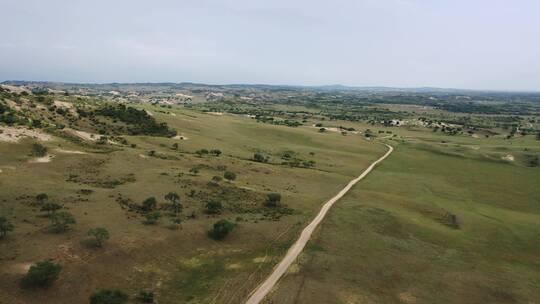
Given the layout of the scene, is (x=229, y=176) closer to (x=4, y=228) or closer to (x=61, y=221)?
(x=61, y=221)

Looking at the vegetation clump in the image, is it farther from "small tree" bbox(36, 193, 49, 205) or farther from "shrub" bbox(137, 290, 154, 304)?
"shrub" bbox(137, 290, 154, 304)

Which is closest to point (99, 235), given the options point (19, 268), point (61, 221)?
point (61, 221)

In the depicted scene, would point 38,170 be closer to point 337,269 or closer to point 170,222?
point 170,222

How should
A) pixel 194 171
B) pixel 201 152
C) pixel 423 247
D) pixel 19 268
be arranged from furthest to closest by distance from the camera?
pixel 201 152
pixel 194 171
pixel 423 247
pixel 19 268

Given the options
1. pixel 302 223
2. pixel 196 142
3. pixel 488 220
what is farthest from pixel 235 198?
pixel 196 142

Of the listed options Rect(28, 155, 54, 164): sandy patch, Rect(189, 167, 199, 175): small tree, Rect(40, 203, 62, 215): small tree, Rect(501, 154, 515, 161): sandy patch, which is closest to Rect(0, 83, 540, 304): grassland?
Rect(28, 155, 54, 164): sandy patch
